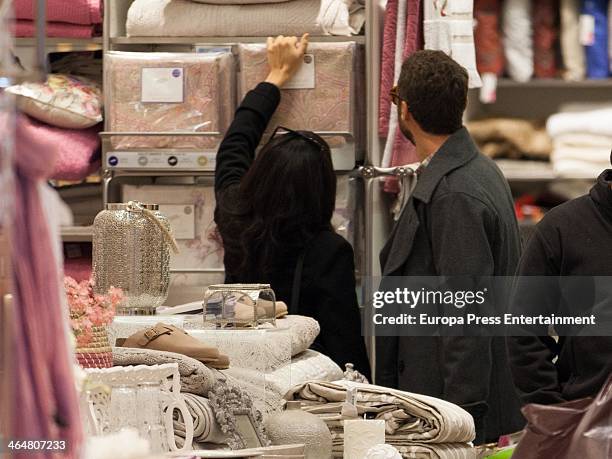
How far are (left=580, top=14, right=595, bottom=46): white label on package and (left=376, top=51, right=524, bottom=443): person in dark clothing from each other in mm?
1385

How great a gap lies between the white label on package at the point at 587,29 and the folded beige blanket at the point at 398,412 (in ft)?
8.55

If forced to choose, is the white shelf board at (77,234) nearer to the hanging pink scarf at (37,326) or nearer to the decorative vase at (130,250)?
the decorative vase at (130,250)

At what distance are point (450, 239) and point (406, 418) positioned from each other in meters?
0.96

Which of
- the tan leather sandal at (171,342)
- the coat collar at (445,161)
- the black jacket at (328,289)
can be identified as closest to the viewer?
the tan leather sandal at (171,342)

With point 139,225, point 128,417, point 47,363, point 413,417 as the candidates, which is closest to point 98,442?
point 47,363

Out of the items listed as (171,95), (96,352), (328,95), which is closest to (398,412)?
(96,352)

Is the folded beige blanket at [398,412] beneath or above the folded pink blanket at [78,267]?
above

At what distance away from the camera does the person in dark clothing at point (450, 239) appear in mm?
2863

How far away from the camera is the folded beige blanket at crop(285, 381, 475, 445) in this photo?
6.43 feet

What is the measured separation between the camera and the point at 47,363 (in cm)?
90

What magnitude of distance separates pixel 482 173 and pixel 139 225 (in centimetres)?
112

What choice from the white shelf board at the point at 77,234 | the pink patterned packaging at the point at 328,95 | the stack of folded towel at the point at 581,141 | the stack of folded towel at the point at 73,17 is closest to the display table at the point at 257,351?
the pink patterned packaging at the point at 328,95

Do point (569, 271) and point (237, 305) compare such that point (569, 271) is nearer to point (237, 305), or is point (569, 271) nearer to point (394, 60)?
point (237, 305)

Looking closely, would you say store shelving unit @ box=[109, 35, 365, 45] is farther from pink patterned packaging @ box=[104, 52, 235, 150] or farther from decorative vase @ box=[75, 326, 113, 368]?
decorative vase @ box=[75, 326, 113, 368]
